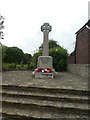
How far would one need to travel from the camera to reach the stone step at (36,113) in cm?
397

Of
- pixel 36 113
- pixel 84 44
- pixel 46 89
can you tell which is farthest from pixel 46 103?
pixel 84 44

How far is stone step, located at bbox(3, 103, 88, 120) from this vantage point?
13.0ft

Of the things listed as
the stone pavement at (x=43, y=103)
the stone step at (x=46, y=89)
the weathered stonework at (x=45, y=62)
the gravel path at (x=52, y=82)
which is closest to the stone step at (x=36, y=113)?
the stone pavement at (x=43, y=103)

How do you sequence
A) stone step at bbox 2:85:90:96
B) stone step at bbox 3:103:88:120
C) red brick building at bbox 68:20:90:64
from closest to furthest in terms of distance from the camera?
stone step at bbox 3:103:88:120, stone step at bbox 2:85:90:96, red brick building at bbox 68:20:90:64

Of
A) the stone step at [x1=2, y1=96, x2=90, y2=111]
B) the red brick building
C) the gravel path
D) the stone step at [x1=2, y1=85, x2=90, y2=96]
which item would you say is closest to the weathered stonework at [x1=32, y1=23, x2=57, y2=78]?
the gravel path

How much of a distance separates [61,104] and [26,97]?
122 cm

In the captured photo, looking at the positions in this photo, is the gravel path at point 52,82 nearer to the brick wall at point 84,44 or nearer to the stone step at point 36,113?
the stone step at point 36,113

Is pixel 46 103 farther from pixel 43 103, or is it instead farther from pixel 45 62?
pixel 45 62

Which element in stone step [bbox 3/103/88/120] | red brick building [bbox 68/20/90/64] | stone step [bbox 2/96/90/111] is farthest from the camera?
red brick building [bbox 68/20/90/64]

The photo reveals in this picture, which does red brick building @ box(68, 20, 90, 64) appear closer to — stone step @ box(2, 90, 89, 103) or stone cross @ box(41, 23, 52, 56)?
stone cross @ box(41, 23, 52, 56)

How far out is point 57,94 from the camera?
5090 millimetres

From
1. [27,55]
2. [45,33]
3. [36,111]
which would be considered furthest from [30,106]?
[27,55]

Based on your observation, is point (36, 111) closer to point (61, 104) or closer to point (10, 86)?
point (61, 104)

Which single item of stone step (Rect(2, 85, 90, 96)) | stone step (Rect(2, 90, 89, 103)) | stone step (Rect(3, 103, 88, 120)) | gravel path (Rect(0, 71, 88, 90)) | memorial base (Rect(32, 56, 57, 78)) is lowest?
stone step (Rect(3, 103, 88, 120))
